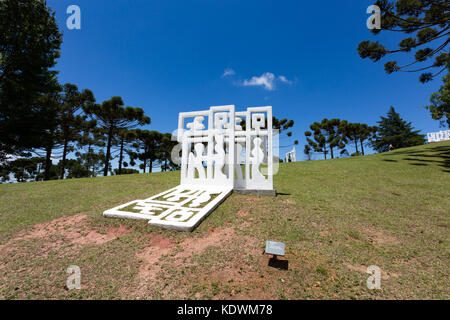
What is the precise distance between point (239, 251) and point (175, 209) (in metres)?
2.38

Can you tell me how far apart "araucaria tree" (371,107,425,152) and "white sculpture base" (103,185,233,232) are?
5010 centimetres

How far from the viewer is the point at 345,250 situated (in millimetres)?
3197

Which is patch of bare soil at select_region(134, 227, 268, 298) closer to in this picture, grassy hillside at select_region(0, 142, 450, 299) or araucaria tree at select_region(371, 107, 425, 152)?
grassy hillside at select_region(0, 142, 450, 299)

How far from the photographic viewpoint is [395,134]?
40.0 m

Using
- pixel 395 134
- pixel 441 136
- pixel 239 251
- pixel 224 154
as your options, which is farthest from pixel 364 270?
pixel 395 134

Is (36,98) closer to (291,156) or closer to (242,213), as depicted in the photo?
(242,213)

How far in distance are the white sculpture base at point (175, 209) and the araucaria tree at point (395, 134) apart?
164 feet

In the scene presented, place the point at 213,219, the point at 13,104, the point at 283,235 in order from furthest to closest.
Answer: the point at 13,104
the point at 213,219
the point at 283,235

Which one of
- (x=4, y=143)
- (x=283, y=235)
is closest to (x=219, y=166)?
(x=283, y=235)

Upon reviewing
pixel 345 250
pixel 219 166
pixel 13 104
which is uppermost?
pixel 13 104

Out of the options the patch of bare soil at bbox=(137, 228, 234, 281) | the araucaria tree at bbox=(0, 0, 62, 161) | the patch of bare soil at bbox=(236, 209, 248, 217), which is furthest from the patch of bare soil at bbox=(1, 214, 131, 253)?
the araucaria tree at bbox=(0, 0, 62, 161)

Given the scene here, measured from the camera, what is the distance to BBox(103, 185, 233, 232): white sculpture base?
4.08 m
